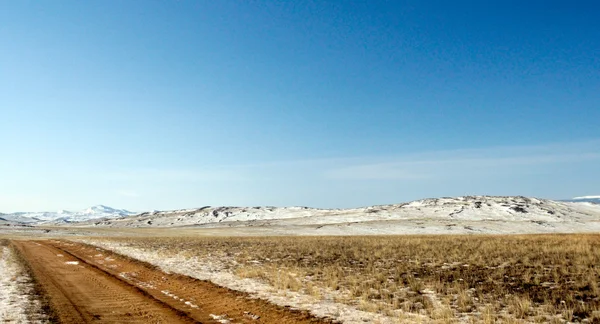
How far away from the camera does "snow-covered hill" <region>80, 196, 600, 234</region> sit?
239ft

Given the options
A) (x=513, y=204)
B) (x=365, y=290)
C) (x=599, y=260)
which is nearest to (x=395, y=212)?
(x=513, y=204)

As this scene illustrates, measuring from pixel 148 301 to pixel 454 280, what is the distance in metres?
11.3

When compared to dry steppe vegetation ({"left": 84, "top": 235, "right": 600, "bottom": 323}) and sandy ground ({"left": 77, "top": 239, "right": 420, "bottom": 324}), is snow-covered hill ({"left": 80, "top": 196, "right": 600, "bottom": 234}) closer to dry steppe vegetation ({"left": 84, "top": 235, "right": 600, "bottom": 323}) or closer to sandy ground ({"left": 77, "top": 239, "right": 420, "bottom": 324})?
dry steppe vegetation ({"left": 84, "top": 235, "right": 600, "bottom": 323})

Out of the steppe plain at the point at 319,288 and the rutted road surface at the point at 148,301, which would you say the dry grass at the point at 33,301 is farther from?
the rutted road surface at the point at 148,301

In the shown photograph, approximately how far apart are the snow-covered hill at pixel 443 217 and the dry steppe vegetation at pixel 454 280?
45541mm

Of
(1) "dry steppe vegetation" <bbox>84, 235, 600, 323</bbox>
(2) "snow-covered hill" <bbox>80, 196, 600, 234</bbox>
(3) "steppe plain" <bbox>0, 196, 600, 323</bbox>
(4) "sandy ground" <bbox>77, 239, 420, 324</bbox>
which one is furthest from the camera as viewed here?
(2) "snow-covered hill" <bbox>80, 196, 600, 234</bbox>

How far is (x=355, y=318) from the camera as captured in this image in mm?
10703

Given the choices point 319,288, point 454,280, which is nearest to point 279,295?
point 319,288

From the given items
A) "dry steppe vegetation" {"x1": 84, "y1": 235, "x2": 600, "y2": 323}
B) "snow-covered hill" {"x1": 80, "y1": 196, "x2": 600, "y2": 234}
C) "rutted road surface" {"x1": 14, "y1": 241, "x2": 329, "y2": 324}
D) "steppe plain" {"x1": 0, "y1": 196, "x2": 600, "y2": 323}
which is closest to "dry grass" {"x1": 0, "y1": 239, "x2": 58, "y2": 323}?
"steppe plain" {"x1": 0, "y1": 196, "x2": 600, "y2": 323}

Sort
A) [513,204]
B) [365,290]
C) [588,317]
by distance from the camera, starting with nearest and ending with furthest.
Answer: [588,317]
[365,290]
[513,204]

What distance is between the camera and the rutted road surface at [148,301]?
35.0 ft

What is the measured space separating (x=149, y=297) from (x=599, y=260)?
Result: 1978 centimetres

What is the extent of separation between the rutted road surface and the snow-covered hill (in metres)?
54.7

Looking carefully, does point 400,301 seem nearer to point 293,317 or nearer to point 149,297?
point 293,317
